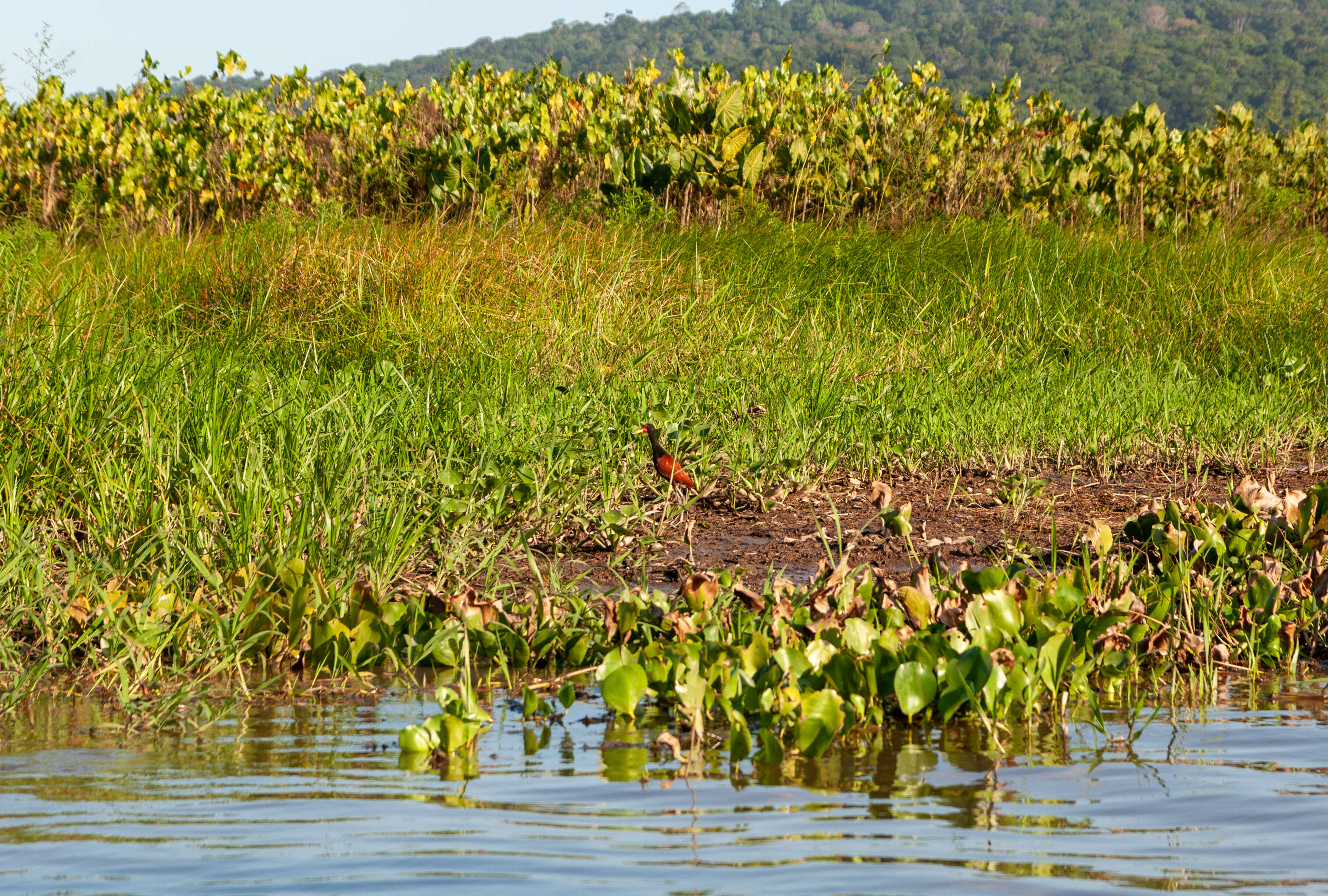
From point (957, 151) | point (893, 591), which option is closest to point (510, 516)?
point (893, 591)

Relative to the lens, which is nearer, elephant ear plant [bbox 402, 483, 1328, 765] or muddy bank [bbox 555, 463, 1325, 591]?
elephant ear plant [bbox 402, 483, 1328, 765]

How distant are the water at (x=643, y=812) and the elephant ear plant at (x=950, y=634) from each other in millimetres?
95

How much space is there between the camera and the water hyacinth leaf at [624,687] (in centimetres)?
245

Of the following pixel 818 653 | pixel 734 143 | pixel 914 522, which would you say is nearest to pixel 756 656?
pixel 818 653

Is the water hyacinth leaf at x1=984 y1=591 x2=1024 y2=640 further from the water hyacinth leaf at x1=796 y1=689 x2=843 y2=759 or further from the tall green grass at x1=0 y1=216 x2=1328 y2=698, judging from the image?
the tall green grass at x1=0 y1=216 x2=1328 y2=698

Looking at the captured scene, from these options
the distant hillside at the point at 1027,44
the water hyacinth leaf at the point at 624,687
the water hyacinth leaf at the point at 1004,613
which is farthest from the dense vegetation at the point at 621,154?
the distant hillside at the point at 1027,44

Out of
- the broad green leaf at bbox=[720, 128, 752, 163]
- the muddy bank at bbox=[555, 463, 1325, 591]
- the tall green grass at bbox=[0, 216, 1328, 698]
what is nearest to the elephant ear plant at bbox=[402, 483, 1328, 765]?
the muddy bank at bbox=[555, 463, 1325, 591]

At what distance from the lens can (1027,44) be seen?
231 feet

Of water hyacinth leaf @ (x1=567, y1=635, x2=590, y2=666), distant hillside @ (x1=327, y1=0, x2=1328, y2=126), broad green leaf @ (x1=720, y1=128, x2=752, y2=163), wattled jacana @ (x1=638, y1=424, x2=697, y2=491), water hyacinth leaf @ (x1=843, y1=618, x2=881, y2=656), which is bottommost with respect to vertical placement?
water hyacinth leaf @ (x1=567, y1=635, x2=590, y2=666)

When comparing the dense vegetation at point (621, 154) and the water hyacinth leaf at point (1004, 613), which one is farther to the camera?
the dense vegetation at point (621, 154)

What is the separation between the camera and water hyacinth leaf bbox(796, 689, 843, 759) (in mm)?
2232

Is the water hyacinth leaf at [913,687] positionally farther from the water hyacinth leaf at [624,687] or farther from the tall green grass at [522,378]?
the tall green grass at [522,378]

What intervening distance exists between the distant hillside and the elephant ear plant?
37921mm

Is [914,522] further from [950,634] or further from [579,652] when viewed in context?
[579,652]
